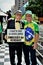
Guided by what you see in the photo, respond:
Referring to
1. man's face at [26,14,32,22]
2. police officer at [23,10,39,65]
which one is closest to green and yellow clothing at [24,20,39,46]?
police officer at [23,10,39,65]

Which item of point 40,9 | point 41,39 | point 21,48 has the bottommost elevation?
point 40,9

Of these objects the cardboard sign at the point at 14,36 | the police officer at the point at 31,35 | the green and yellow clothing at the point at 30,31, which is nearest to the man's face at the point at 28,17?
the police officer at the point at 31,35

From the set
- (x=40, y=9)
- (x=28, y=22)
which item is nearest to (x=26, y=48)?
(x=28, y=22)

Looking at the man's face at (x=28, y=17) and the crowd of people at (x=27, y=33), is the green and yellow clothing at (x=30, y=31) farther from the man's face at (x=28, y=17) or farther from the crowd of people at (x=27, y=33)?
the man's face at (x=28, y=17)

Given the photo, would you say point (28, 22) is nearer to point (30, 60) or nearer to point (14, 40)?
point (14, 40)

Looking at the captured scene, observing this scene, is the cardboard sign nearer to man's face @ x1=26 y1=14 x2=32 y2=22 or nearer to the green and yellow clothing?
the green and yellow clothing

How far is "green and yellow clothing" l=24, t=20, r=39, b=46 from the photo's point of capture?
593 cm

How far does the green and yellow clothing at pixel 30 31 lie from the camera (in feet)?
19.5

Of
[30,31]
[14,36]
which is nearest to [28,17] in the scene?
[30,31]

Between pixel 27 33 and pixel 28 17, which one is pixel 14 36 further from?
pixel 28 17

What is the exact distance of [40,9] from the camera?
46.3 metres

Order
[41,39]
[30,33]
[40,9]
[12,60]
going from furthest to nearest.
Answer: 1. [40,9]
2. [41,39]
3. [12,60]
4. [30,33]

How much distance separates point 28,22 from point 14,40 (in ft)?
1.72

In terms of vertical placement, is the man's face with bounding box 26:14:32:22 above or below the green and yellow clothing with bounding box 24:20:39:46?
above
